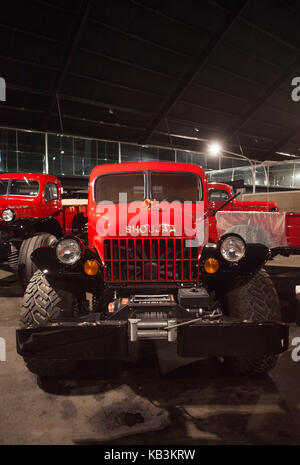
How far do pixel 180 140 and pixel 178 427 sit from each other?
21.3m

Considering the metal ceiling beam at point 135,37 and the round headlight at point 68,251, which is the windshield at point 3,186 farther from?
the metal ceiling beam at point 135,37

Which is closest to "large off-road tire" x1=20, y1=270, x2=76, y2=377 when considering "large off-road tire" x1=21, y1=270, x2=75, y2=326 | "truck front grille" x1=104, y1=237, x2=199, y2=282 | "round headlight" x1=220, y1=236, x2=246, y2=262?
"large off-road tire" x1=21, y1=270, x2=75, y2=326

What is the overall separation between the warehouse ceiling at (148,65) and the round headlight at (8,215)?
8692 mm

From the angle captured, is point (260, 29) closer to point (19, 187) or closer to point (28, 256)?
point (19, 187)

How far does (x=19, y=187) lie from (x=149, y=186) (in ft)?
16.1

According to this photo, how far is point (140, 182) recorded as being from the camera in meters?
3.59

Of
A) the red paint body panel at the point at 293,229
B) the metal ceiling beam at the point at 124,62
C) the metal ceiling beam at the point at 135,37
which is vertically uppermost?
the metal ceiling beam at the point at 135,37

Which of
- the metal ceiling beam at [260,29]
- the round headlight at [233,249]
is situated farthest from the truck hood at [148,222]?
the metal ceiling beam at [260,29]

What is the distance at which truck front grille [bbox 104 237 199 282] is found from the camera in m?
2.79

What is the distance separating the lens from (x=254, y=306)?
2.72 m

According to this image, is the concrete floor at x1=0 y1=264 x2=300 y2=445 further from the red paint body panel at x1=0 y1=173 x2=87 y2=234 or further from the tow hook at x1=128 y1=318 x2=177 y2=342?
the red paint body panel at x1=0 y1=173 x2=87 y2=234

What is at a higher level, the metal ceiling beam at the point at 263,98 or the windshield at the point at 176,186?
the metal ceiling beam at the point at 263,98

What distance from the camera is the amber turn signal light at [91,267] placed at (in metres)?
2.78
